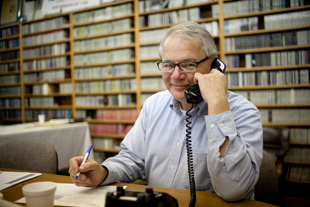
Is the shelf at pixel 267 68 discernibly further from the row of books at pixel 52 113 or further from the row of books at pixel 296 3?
the row of books at pixel 52 113

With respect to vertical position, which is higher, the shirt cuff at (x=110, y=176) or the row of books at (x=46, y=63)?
the row of books at (x=46, y=63)

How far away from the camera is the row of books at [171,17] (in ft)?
10.9

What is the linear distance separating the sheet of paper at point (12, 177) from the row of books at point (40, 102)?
3.72 metres

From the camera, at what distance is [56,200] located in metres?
0.75

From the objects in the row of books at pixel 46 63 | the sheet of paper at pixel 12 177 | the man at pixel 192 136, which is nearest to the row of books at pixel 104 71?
the row of books at pixel 46 63

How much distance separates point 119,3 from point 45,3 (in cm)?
158

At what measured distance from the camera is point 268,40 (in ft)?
9.68

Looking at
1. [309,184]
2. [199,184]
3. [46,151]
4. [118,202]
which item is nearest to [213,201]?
[199,184]

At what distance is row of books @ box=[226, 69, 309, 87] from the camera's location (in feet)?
9.25

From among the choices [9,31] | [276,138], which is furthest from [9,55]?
[276,138]

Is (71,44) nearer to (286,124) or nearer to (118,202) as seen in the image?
(286,124)

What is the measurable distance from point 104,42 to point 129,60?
0.66 metres

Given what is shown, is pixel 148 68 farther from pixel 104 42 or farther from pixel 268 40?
pixel 268 40

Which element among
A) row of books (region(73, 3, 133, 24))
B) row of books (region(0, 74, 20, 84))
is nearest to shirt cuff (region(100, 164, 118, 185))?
row of books (region(73, 3, 133, 24))
